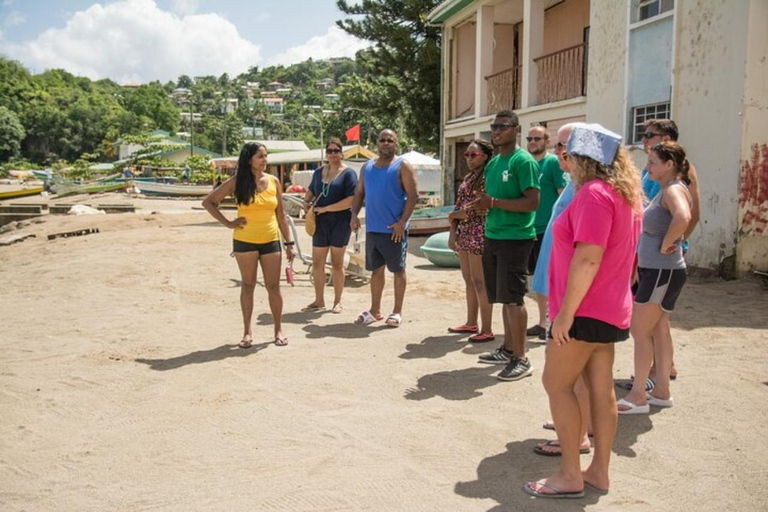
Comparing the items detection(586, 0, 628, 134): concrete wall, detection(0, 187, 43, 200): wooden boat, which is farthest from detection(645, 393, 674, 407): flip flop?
detection(0, 187, 43, 200): wooden boat

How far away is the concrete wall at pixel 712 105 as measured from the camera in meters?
10.3

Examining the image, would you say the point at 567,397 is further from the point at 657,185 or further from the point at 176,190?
the point at 176,190

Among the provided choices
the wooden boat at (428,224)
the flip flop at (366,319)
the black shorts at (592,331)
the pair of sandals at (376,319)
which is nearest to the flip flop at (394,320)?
the pair of sandals at (376,319)

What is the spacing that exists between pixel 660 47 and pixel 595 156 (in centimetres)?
1037

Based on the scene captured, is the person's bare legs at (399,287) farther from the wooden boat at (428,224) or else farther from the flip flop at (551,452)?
the wooden boat at (428,224)

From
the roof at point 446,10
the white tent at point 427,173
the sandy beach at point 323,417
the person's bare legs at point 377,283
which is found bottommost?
the sandy beach at point 323,417

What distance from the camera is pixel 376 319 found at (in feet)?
24.4

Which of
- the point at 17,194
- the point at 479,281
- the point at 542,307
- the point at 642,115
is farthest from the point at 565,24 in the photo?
the point at 17,194

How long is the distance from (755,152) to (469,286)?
19.9 feet

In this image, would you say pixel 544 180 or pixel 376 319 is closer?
pixel 544 180

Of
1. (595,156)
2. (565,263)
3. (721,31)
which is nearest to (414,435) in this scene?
(565,263)

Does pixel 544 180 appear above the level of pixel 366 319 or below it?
above

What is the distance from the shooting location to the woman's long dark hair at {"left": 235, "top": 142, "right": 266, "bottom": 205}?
6129mm

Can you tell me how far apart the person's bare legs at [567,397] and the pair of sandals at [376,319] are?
3.92 metres
